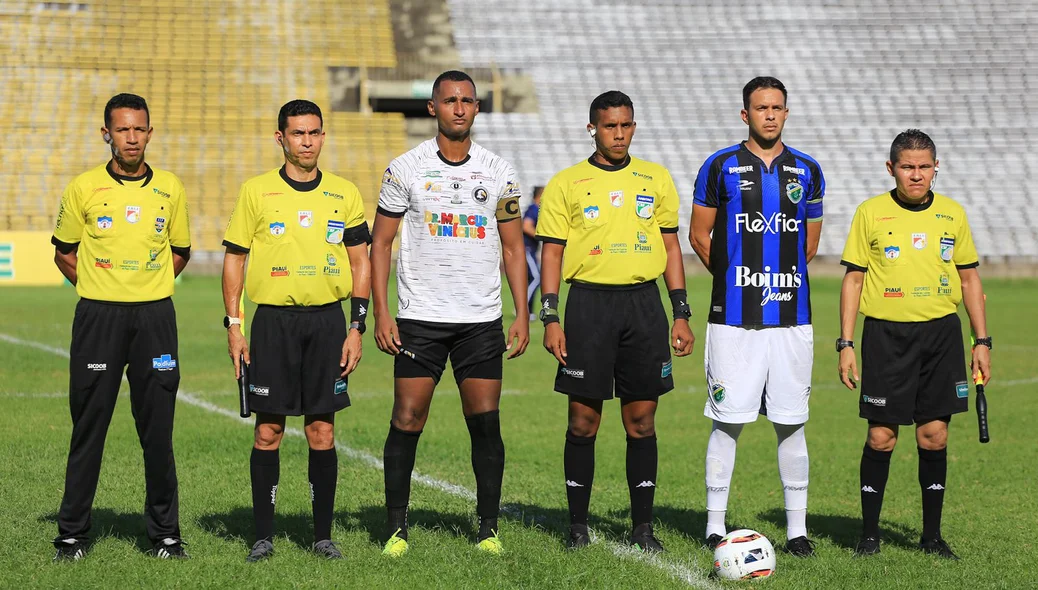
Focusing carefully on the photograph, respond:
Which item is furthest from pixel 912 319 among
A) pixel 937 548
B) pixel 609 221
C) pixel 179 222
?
pixel 179 222

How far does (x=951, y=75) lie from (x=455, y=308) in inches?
1431

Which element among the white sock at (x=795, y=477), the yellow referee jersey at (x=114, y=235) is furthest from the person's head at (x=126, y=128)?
the white sock at (x=795, y=477)

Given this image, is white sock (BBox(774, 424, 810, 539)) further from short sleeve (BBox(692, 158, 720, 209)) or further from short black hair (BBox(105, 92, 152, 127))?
short black hair (BBox(105, 92, 152, 127))

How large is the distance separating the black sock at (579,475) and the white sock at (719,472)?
0.62 meters

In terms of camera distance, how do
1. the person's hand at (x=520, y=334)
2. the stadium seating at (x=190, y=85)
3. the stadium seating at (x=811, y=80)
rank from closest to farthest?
1. the person's hand at (x=520, y=334)
2. the stadium seating at (x=190, y=85)
3. the stadium seating at (x=811, y=80)

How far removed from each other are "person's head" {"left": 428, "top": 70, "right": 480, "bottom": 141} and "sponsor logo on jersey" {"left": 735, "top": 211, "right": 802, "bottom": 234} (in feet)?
4.78

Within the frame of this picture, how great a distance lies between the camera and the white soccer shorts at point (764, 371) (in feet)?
19.8

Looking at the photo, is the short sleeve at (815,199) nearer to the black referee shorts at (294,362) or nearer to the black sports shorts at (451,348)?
the black sports shorts at (451,348)

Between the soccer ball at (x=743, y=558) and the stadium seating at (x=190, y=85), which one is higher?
the stadium seating at (x=190, y=85)

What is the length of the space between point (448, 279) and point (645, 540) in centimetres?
167

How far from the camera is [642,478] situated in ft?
20.2

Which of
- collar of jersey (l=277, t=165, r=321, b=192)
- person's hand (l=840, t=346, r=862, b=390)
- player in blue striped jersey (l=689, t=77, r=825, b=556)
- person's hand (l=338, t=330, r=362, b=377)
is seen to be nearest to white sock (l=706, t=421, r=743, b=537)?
player in blue striped jersey (l=689, t=77, r=825, b=556)

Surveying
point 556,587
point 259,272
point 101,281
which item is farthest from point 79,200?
point 556,587

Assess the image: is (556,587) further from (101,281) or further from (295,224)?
(101,281)
